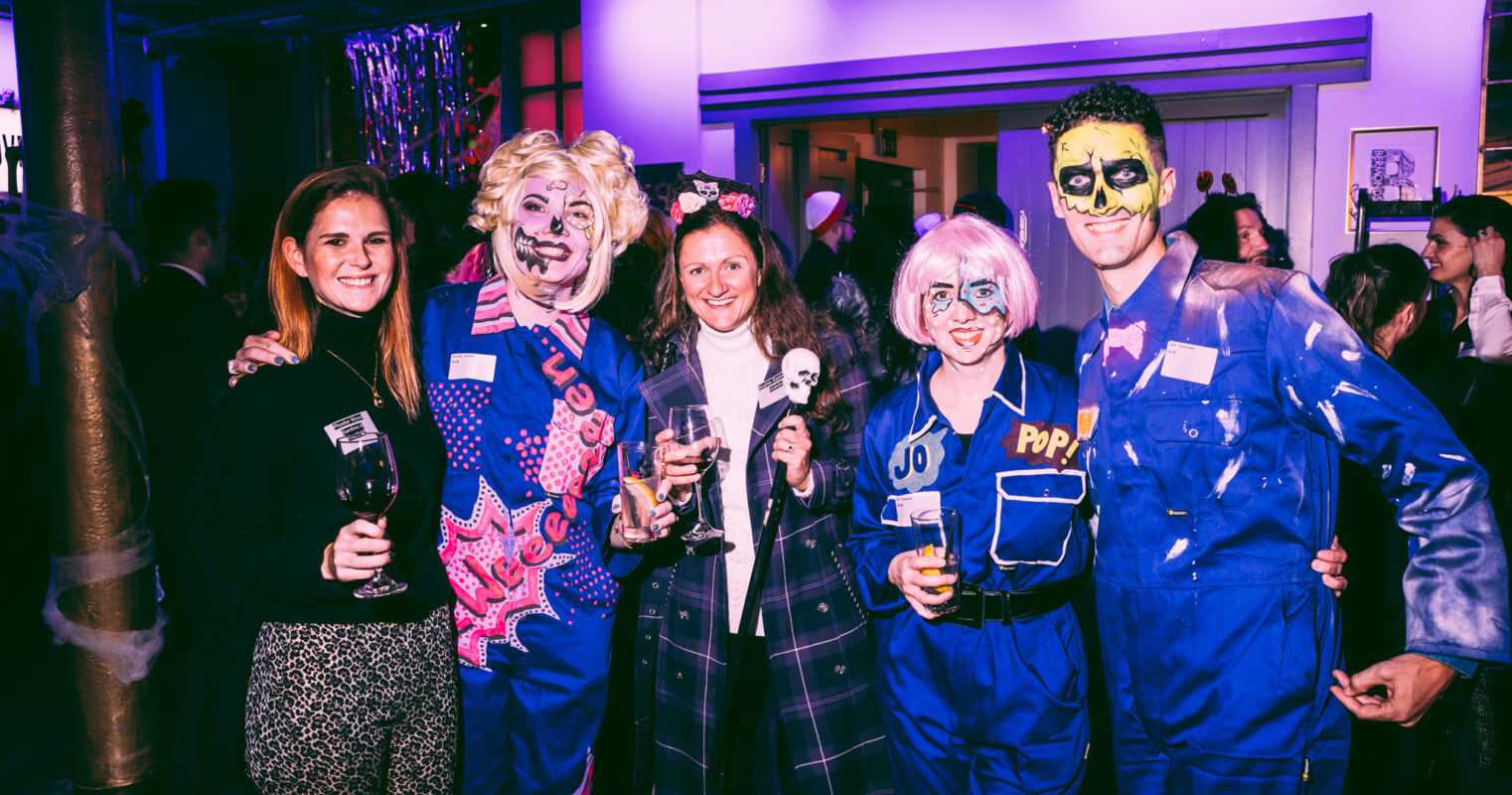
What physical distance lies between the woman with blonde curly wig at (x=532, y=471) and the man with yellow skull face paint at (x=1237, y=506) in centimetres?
118

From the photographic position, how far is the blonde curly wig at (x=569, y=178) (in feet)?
8.18

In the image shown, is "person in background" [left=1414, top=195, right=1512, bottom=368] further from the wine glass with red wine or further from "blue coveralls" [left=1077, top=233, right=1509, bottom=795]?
the wine glass with red wine

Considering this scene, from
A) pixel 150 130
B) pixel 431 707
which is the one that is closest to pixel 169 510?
pixel 431 707

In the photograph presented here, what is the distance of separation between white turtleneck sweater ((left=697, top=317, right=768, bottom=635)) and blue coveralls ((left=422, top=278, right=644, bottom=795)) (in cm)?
31

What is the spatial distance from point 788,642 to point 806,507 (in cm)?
34

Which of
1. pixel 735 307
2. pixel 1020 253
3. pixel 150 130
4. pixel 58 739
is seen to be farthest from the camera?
pixel 150 130

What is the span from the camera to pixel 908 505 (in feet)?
6.53

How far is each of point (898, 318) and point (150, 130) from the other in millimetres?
12851

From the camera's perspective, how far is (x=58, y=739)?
385 centimetres

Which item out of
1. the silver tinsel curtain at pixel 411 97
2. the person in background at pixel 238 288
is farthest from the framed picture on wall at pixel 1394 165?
the silver tinsel curtain at pixel 411 97

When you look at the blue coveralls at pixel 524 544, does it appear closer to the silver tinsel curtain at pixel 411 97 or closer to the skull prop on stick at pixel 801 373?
the skull prop on stick at pixel 801 373

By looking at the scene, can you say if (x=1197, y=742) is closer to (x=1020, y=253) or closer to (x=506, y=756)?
(x=1020, y=253)

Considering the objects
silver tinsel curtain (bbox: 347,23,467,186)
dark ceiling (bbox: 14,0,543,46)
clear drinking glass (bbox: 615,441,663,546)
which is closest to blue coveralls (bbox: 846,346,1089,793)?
clear drinking glass (bbox: 615,441,663,546)

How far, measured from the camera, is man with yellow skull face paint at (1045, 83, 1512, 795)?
1630 millimetres
